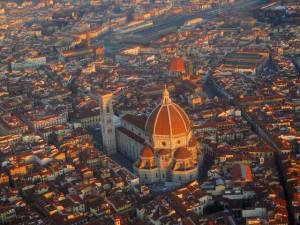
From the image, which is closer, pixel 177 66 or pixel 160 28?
pixel 177 66

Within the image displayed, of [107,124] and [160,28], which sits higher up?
[107,124]

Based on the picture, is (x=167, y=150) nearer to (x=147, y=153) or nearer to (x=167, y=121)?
(x=147, y=153)

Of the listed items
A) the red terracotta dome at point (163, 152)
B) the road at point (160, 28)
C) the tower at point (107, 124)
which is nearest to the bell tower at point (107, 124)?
the tower at point (107, 124)

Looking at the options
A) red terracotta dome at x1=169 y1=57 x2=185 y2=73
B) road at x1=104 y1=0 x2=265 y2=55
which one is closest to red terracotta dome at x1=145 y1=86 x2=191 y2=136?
red terracotta dome at x1=169 y1=57 x2=185 y2=73

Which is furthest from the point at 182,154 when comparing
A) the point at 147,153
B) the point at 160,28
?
the point at 160,28

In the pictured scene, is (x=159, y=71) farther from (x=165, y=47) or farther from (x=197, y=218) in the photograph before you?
(x=197, y=218)

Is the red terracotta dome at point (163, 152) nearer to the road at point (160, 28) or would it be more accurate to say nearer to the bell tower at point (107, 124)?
the bell tower at point (107, 124)

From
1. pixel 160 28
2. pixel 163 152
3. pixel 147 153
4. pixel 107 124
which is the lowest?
pixel 160 28
